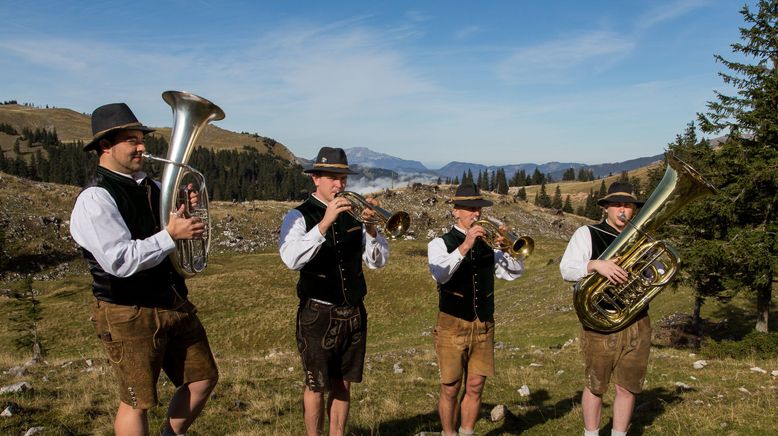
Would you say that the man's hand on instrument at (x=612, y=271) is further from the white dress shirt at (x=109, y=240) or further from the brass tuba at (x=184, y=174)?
the white dress shirt at (x=109, y=240)

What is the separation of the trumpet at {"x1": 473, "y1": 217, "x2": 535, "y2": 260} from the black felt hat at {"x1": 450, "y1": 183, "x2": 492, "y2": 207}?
0.22 m

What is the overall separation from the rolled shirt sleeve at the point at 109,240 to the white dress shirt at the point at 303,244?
3.37ft

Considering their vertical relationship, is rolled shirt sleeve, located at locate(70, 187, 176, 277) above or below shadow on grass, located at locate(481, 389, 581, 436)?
above

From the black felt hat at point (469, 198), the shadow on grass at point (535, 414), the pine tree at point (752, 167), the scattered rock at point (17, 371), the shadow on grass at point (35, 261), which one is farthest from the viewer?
the shadow on grass at point (35, 261)

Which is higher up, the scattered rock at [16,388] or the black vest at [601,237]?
the black vest at [601,237]

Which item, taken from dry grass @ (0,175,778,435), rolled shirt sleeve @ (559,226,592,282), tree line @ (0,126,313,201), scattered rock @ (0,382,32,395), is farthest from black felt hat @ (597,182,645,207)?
tree line @ (0,126,313,201)

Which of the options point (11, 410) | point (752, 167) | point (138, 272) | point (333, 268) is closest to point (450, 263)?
point (333, 268)

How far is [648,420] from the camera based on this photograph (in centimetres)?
639

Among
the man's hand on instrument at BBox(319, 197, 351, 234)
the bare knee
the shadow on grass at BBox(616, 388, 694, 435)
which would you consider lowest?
the shadow on grass at BBox(616, 388, 694, 435)

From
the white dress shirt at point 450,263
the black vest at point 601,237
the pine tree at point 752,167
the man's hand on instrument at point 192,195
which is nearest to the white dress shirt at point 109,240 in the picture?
the man's hand on instrument at point 192,195

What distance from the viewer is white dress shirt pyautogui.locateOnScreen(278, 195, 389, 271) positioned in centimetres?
430

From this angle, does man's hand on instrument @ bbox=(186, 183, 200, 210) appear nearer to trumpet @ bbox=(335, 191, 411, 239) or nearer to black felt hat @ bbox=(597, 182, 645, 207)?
trumpet @ bbox=(335, 191, 411, 239)

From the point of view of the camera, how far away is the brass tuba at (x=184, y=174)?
3.84 metres

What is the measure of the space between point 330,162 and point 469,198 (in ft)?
5.29
